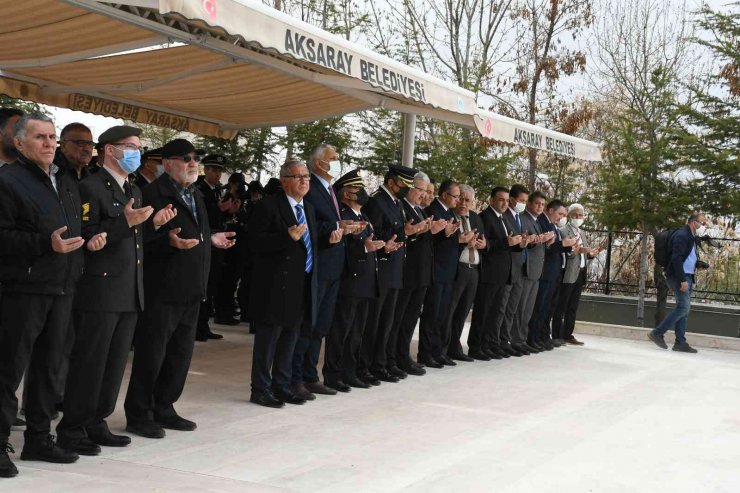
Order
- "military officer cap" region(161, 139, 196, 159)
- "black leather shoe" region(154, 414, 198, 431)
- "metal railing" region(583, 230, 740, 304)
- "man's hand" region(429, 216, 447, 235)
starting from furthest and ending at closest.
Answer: "metal railing" region(583, 230, 740, 304)
"man's hand" region(429, 216, 447, 235)
"black leather shoe" region(154, 414, 198, 431)
"military officer cap" region(161, 139, 196, 159)

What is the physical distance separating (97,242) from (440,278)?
5334 mm

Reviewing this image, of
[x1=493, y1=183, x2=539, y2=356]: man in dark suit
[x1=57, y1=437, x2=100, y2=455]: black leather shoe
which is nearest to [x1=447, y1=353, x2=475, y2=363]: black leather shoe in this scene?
[x1=493, y1=183, x2=539, y2=356]: man in dark suit

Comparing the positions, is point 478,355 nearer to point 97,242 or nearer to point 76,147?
point 76,147

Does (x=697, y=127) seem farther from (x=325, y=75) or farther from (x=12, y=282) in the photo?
(x=12, y=282)

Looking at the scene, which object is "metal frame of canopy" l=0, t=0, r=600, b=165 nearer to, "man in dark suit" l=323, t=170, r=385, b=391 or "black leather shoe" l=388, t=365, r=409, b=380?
"man in dark suit" l=323, t=170, r=385, b=391

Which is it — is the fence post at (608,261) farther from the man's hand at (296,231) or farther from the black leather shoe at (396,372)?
the man's hand at (296,231)

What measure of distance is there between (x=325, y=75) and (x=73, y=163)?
3151 mm

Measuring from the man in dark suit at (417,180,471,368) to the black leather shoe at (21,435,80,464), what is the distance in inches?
208

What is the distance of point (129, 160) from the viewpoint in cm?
611

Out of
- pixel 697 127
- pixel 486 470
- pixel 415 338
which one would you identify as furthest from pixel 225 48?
pixel 697 127

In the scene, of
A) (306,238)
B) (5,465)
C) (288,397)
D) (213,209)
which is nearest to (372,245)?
(306,238)

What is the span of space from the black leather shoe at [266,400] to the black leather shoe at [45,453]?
237 centimetres

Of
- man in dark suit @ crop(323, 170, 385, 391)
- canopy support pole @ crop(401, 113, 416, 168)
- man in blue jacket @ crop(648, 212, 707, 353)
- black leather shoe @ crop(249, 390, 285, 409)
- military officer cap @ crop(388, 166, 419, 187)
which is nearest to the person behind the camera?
black leather shoe @ crop(249, 390, 285, 409)

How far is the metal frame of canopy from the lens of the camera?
269 inches
